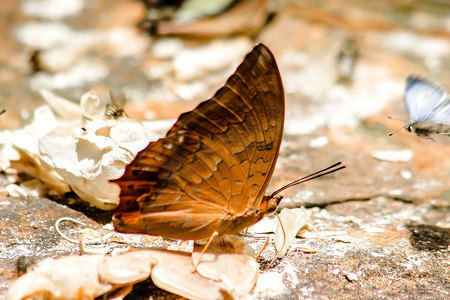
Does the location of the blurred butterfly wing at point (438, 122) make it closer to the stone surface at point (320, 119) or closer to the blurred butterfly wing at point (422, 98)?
the blurred butterfly wing at point (422, 98)

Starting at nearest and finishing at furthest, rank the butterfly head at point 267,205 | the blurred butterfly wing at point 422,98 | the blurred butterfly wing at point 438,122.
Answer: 1. the butterfly head at point 267,205
2. the blurred butterfly wing at point 438,122
3. the blurred butterfly wing at point 422,98

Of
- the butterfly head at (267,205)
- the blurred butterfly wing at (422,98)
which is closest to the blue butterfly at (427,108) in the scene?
the blurred butterfly wing at (422,98)

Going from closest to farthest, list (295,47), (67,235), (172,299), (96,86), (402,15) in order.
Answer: (172,299) → (67,235) → (96,86) → (295,47) → (402,15)

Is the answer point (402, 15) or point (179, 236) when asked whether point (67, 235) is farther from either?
point (402, 15)

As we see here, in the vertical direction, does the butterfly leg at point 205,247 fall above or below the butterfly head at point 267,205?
below

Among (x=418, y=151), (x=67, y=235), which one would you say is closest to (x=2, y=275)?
(x=67, y=235)

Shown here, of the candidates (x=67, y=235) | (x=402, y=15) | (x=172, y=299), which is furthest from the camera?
(x=402, y=15)

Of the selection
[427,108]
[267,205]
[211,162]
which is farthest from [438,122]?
[211,162]
